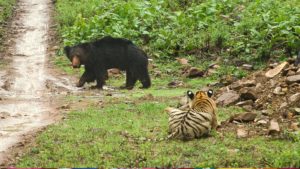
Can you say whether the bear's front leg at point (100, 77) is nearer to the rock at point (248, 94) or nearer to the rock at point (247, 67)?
the rock at point (247, 67)

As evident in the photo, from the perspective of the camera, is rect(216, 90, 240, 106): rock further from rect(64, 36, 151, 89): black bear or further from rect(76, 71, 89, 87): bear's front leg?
rect(76, 71, 89, 87): bear's front leg

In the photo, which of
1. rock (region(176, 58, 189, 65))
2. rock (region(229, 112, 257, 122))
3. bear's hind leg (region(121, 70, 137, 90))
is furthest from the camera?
rock (region(176, 58, 189, 65))

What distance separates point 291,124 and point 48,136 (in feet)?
12.4

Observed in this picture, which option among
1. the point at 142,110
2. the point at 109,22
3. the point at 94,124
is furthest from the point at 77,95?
the point at 109,22

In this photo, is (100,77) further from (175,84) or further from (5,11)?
(5,11)

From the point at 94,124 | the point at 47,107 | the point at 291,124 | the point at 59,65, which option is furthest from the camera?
the point at 59,65

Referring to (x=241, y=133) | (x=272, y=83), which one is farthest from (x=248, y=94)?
(x=241, y=133)

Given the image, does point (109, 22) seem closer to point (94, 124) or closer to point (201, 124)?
point (94, 124)

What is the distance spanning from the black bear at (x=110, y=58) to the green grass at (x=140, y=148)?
5.81 m

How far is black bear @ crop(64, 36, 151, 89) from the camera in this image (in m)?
16.2

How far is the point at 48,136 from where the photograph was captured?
9078 millimetres

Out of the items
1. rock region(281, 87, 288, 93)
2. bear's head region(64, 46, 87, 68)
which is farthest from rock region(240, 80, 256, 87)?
bear's head region(64, 46, 87, 68)

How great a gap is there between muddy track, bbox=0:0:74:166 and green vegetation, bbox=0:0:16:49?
14.8 inches

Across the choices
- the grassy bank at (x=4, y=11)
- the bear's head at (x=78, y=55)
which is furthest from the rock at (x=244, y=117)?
the grassy bank at (x=4, y=11)
